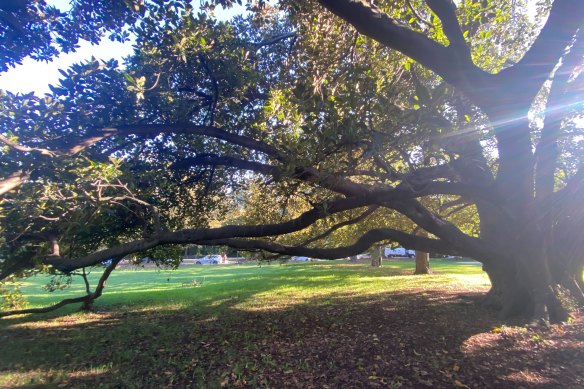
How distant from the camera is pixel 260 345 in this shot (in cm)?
715

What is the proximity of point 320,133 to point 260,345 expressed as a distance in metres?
3.98

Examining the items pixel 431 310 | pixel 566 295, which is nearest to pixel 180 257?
pixel 431 310

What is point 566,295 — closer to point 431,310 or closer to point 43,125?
point 431,310

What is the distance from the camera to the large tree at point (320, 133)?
6031 mm

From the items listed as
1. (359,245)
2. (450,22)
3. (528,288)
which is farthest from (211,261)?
(450,22)

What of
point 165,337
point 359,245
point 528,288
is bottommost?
point 165,337

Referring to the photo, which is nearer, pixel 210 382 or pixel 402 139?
pixel 210 382

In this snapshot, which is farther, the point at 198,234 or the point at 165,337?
the point at 165,337

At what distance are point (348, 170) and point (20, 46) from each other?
591 centimetres

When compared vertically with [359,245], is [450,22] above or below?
above

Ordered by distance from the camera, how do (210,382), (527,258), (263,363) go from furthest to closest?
(527,258), (263,363), (210,382)

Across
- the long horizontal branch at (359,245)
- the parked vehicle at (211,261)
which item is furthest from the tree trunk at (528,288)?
the parked vehicle at (211,261)

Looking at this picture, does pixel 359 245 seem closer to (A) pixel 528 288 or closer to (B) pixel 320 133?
(A) pixel 528 288

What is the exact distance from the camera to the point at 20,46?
6.66m
